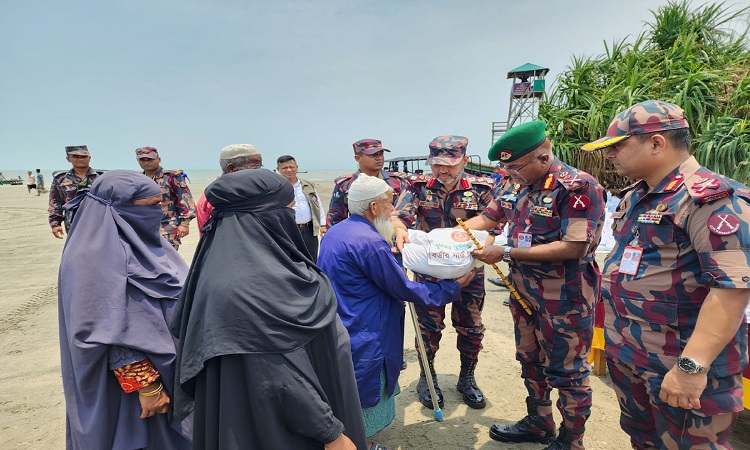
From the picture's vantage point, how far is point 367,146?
15.6 ft

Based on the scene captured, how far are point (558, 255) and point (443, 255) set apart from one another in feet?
2.32

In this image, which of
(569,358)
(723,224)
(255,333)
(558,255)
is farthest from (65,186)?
(723,224)

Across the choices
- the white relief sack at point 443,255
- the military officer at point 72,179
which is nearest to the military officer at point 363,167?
the white relief sack at point 443,255

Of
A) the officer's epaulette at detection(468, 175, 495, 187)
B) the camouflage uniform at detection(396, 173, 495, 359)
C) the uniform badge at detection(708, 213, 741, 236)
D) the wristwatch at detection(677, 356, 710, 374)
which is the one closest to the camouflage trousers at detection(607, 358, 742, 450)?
the wristwatch at detection(677, 356, 710, 374)

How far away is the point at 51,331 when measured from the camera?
4.99 m

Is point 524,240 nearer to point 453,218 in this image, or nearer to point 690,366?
point 453,218

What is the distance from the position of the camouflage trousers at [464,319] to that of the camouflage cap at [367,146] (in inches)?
82.7

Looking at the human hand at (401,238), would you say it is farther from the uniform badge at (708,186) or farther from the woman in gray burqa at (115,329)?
the uniform badge at (708,186)

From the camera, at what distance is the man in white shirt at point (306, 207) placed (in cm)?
573

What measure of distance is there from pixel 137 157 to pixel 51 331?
2.56 m

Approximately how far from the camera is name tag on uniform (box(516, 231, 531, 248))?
257 cm

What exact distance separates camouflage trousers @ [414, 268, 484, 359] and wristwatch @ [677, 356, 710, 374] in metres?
1.76

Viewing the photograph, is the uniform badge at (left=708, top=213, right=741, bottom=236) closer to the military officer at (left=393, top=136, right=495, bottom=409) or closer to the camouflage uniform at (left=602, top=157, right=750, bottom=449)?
the camouflage uniform at (left=602, top=157, right=750, bottom=449)

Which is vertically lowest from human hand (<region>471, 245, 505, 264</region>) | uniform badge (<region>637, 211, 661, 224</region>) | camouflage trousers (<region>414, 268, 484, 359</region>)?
camouflage trousers (<region>414, 268, 484, 359</region>)
